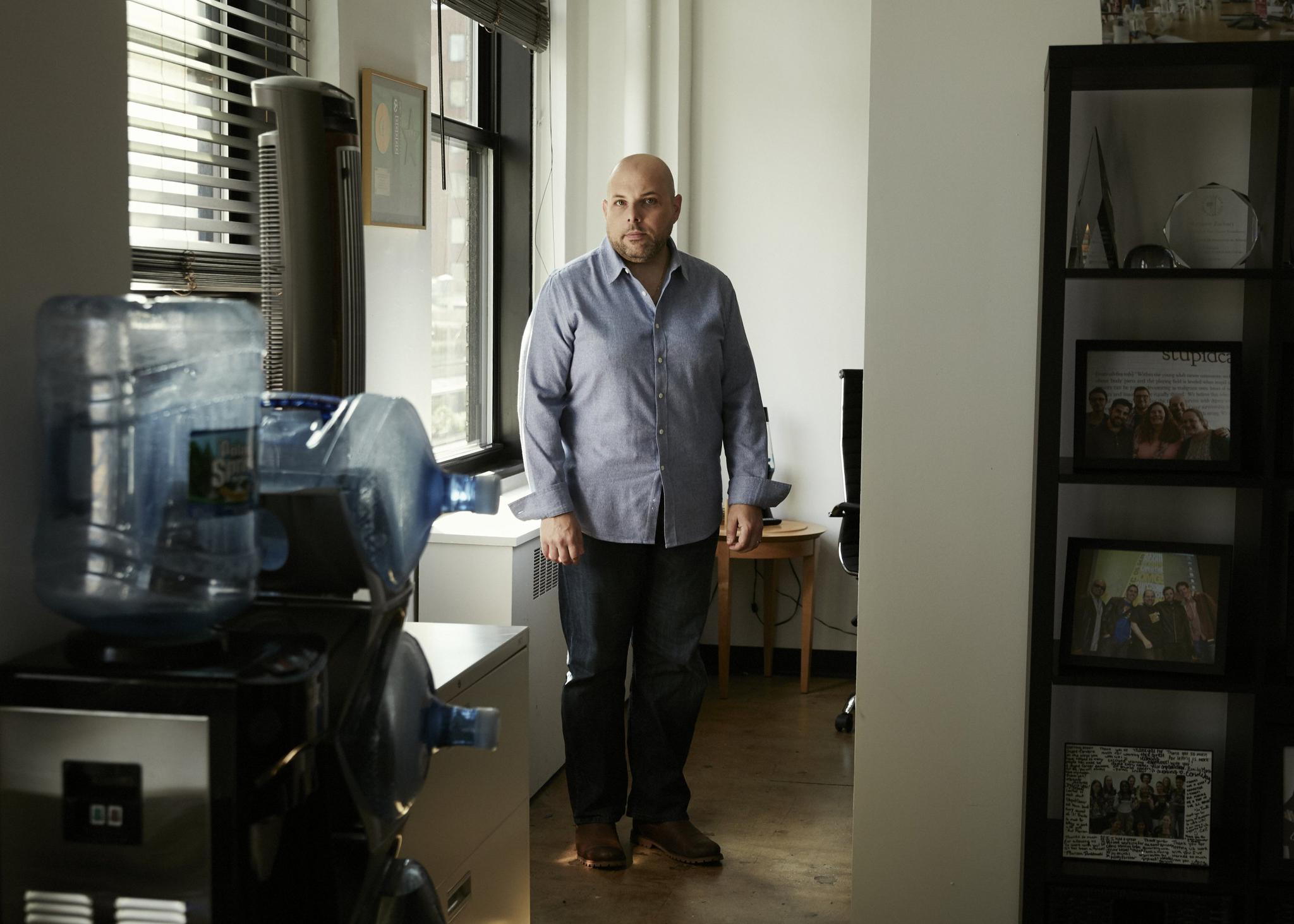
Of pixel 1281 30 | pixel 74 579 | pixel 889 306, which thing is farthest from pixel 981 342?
pixel 74 579

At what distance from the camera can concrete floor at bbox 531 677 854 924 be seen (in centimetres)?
284

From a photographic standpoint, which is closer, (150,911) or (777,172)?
(150,911)

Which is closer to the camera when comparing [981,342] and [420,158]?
[981,342]

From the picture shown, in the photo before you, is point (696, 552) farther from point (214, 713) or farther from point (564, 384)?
point (214, 713)

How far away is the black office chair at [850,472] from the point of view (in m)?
4.05

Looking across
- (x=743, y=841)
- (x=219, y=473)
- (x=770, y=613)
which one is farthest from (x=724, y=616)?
(x=219, y=473)

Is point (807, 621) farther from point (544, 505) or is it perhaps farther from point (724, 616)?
point (544, 505)

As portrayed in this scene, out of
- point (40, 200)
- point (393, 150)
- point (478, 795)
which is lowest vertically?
point (478, 795)

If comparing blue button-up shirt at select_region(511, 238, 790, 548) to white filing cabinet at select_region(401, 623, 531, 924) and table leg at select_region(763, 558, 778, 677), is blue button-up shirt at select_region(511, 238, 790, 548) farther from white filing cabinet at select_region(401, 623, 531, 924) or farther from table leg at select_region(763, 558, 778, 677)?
table leg at select_region(763, 558, 778, 677)

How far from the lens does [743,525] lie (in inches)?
118

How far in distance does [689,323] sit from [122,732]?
6.93ft

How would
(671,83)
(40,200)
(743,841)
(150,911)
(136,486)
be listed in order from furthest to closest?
(671,83), (743,841), (40,200), (136,486), (150,911)

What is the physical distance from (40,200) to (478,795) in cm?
95

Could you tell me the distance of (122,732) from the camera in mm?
983
